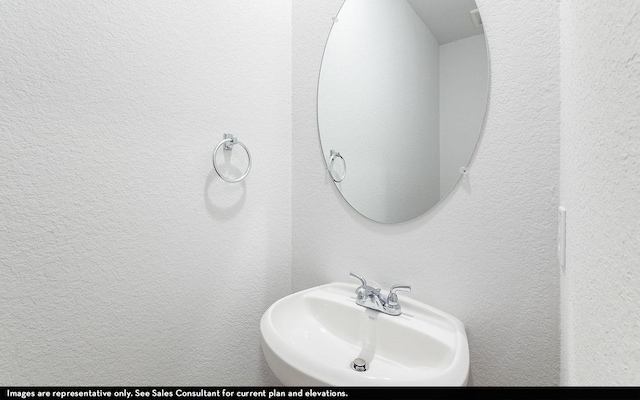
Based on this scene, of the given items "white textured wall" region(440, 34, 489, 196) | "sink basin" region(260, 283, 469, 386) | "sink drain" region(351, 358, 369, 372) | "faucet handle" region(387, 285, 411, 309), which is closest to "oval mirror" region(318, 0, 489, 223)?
"white textured wall" region(440, 34, 489, 196)

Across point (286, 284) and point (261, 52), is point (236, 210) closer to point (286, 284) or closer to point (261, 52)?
point (286, 284)

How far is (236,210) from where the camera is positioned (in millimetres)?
A: 1080

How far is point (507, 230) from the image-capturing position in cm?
80

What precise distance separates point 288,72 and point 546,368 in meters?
1.34

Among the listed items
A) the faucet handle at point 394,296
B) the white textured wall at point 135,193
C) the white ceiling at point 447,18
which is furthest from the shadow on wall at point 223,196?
the white ceiling at point 447,18

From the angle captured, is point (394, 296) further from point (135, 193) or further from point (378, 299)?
point (135, 193)

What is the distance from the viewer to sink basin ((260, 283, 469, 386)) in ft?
2.11

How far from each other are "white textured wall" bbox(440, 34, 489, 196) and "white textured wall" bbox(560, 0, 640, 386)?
263mm

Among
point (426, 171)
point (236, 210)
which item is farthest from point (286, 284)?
point (426, 171)

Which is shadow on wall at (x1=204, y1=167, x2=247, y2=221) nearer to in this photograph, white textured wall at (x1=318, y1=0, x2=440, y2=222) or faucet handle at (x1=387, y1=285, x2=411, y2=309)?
white textured wall at (x1=318, y1=0, x2=440, y2=222)

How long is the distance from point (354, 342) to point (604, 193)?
82 cm

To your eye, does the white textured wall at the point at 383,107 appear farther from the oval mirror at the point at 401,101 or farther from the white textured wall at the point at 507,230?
the white textured wall at the point at 507,230

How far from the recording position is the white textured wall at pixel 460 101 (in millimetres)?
847

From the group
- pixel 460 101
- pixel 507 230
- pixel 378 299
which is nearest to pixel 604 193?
pixel 507 230
